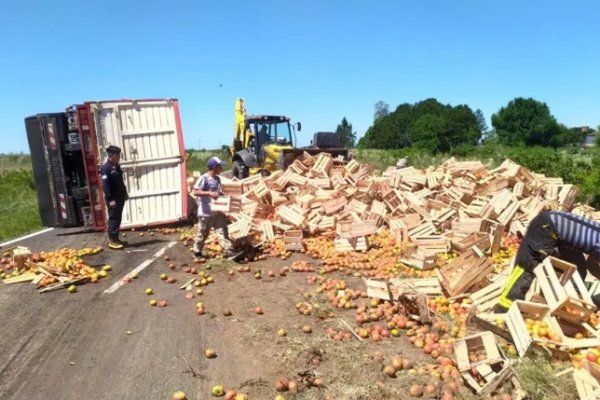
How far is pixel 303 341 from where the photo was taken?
5184mm

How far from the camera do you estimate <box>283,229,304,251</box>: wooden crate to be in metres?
9.37

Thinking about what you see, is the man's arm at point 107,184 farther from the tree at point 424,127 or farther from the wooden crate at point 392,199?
the tree at point 424,127

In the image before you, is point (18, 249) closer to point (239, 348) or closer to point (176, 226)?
point (176, 226)

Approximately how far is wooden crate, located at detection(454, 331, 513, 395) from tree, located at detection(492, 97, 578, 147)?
8513cm

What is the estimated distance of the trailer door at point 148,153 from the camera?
10.2 m

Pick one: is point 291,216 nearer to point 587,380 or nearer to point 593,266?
point 593,266

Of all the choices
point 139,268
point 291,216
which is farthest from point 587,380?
point 291,216

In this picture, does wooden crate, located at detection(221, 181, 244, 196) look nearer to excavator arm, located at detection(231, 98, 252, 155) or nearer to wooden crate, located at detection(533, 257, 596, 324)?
excavator arm, located at detection(231, 98, 252, 155)

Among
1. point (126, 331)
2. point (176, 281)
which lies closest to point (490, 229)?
point (176, 281)

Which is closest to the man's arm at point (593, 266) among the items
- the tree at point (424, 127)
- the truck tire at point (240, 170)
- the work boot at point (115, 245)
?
the work boot at point (115, 245)

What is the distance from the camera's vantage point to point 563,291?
184 inches

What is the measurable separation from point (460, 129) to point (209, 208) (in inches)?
3436

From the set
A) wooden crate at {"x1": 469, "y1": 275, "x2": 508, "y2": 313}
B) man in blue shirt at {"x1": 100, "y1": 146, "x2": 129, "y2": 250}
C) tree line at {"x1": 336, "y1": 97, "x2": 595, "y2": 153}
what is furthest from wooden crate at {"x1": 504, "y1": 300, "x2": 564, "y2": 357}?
tree line at {"x1": 336, "y1": 97, "x2": 595, "y2": 153}

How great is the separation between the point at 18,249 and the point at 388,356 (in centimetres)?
685
